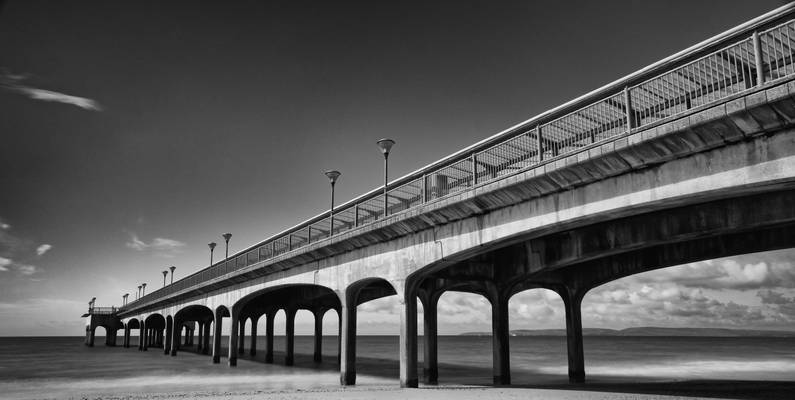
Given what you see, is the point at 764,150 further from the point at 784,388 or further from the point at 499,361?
the point at 784,388

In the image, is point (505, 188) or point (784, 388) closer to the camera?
point (505, 188)

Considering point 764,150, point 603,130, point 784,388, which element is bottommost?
point 784,388

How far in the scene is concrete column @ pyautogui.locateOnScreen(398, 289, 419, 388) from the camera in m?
19.0

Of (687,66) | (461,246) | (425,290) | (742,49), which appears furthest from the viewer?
(425,290)

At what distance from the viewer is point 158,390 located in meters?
23.9

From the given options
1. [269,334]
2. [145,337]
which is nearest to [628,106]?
[269,334]

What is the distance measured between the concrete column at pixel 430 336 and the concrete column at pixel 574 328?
5.68 meters

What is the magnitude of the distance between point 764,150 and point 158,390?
77.0 ft

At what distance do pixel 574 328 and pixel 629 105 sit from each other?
49.9 feet

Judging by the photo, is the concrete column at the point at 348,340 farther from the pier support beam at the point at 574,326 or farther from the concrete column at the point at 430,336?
the pier support beam at the point at 574,326

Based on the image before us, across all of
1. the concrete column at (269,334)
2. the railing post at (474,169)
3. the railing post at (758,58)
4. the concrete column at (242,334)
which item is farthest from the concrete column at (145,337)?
the railing post at (758,58)

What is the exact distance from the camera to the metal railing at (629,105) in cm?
967

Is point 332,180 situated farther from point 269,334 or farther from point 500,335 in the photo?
point 269,334

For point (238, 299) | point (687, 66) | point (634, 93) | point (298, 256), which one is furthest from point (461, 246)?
point (238, 299)
